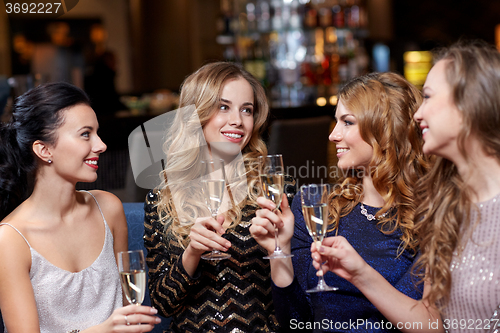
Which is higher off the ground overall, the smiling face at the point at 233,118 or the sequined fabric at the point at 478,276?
the smiling face at the point at 233,118

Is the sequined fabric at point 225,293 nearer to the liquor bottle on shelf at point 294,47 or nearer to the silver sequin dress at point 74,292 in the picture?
the silver sequin dress at point 74,292

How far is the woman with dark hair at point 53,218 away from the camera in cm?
158

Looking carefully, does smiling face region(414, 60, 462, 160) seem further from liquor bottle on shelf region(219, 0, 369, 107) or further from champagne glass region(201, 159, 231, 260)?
liquor bottle on shelf region(219, 0, 369, 107)

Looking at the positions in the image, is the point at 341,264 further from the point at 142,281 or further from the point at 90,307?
the point at 90,307

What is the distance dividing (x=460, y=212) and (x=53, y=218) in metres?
1.26

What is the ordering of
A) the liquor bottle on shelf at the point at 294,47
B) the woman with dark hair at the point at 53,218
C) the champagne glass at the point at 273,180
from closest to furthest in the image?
the champagne glass at the point at 273,180
the woman with dark hair at the point at 53,218
the liquor bottle on shelf at the point at 294,47

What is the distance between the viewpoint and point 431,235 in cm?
146

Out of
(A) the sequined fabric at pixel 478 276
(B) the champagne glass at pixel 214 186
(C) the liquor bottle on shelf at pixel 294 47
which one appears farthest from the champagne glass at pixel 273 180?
(C) the liquor bottle on shelf at pixel 294 47

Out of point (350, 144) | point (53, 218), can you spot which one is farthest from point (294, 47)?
point (53, 218)

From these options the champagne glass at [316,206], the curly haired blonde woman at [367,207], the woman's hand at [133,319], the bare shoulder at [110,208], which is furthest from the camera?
the bare shoulder at [110,208]

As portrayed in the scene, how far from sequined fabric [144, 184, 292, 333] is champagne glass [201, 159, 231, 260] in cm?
24

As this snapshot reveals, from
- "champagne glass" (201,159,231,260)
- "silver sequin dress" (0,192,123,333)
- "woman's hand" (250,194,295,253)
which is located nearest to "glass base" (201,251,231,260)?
"champagne glass" (201,159,231,260)

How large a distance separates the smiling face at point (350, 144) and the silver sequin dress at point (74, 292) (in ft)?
2.89

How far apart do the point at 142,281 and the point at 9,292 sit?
1.65ft
